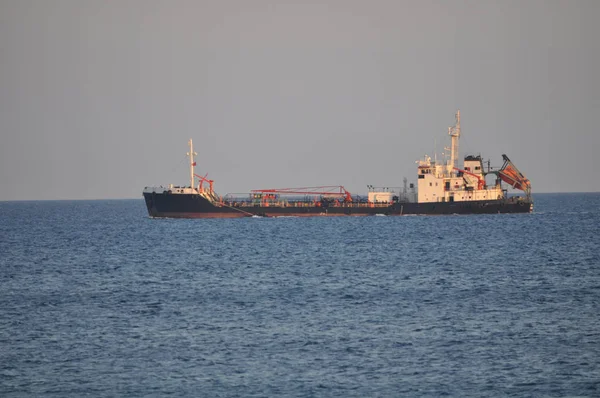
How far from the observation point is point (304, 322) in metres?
40.1

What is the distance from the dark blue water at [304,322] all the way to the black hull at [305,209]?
4220 centimetres

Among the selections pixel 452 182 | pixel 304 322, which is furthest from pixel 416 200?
pixel 304 322

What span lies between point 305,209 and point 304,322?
282ft

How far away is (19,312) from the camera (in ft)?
144

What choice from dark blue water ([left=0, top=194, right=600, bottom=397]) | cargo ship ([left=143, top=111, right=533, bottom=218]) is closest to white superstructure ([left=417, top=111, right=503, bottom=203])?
cargo ship ([left=143, top=111, right=533, bottom=218])

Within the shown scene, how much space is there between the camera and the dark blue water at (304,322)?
98.8 feet

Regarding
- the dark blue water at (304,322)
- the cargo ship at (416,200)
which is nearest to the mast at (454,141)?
the cargo ship at (416,200)

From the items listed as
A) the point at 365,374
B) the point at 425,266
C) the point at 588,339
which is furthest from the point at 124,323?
the point at 425,266

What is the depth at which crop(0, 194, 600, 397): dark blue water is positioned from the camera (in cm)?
3011

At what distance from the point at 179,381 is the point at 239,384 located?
2.31 metres

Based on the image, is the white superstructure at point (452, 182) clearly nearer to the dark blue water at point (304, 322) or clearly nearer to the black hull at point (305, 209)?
the black hull at point (305, 209)

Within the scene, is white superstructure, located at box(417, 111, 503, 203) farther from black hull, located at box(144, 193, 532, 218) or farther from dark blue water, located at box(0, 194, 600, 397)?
dark blue water, located at box(0, 194, 600, 397)

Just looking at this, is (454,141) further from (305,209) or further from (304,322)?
(304,322)

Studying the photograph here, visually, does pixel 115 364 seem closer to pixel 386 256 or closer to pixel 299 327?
pixel 299 327
